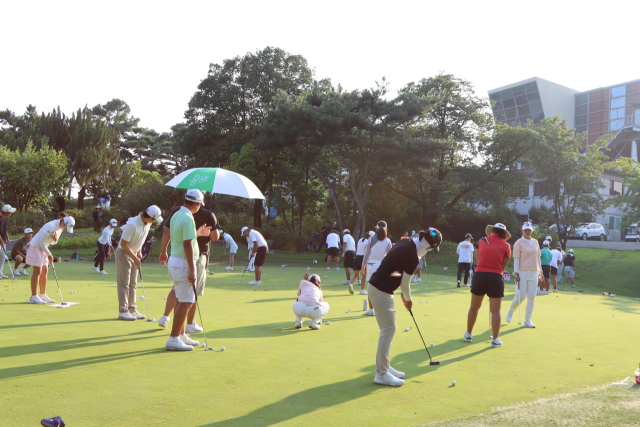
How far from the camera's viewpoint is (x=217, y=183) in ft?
31.8

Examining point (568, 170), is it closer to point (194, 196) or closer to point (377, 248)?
point (377, 248)

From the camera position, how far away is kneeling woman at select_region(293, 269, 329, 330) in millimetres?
8617

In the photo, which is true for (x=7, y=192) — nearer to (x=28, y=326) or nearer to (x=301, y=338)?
(x=28, y=326)

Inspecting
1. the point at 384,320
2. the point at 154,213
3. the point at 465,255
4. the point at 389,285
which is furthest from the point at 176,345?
the point at 465,255

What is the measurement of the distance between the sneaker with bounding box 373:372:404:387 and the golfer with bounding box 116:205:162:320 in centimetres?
454

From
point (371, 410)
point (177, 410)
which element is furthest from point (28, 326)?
point (371, 410)

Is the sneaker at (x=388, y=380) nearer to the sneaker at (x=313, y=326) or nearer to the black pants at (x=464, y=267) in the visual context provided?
the sneaker at (x=313, y=326)

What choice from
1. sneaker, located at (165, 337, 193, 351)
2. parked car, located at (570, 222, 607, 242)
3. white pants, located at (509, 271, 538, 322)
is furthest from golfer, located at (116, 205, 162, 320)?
parked car, located at (570, 222, 607, 242)

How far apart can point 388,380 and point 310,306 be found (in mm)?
3313

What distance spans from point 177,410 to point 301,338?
11.9ft

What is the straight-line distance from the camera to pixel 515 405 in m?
5.00

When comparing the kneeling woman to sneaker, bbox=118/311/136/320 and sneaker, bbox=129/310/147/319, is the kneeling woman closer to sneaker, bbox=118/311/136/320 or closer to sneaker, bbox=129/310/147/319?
sneaker, bbox=129/310/147/319

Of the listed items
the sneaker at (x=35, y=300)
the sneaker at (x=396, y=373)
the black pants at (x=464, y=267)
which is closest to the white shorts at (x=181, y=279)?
the sneaker at (x=396, y=373)

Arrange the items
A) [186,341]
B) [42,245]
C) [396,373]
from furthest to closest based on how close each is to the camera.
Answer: [42,245]
[186,341]
[396,373]
